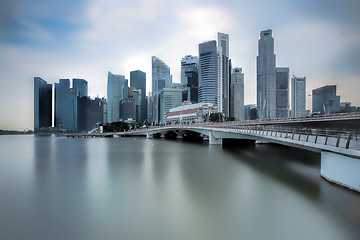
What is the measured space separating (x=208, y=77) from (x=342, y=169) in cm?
17923

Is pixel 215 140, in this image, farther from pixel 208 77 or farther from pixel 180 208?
pixel 208 77

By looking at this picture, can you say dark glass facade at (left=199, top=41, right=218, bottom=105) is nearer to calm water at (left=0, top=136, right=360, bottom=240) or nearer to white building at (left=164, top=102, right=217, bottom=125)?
white building at (left=164, top=102, right=217, bottom=125)

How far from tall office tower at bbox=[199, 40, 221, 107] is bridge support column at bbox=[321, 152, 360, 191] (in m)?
166

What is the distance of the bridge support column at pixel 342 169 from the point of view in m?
11.3

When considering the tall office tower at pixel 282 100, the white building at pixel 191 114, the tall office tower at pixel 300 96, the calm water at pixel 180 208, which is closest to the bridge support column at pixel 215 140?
the calm water at pixel 180 208

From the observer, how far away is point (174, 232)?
8.64 m

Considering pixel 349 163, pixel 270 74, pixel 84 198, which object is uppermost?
pixel 270 74

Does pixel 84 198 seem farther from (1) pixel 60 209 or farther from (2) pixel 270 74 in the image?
(2) pixel 270 74

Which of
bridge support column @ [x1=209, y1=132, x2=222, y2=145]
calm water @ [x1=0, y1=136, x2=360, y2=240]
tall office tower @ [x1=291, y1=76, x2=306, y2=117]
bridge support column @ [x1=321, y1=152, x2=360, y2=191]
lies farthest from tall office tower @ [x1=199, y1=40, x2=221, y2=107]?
bridge support column @ [x1=321, y1=152, x2=360, y2=191]

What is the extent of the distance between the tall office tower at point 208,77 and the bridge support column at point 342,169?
166 meters

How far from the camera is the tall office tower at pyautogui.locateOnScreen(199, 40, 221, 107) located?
182 meters

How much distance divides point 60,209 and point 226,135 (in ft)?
119

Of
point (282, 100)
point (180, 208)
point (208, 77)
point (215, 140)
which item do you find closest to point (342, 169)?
point (180, 208)

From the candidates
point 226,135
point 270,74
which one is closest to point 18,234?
point 226,135
